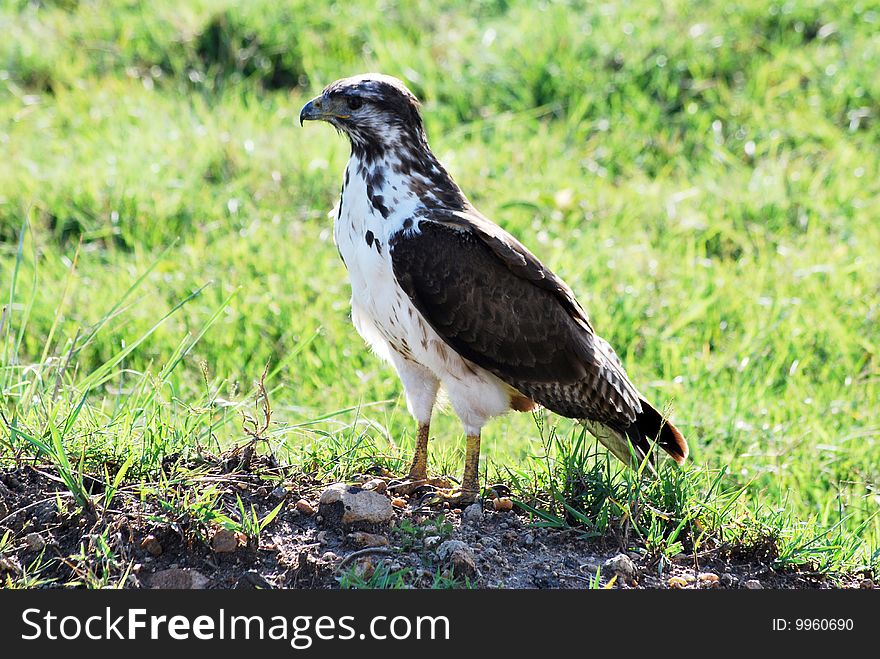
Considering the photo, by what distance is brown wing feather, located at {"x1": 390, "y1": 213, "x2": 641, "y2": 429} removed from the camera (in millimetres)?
4219

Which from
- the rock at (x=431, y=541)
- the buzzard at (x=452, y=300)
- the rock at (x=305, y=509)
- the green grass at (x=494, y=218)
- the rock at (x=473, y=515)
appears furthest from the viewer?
the green grass at (x=494, y=218)

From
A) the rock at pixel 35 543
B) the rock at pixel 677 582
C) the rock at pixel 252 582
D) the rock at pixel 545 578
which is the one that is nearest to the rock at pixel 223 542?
the rock at pixel 252 582

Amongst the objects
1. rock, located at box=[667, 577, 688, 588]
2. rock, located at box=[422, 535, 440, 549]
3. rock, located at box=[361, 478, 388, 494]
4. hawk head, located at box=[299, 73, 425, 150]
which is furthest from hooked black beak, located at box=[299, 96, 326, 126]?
rock, located at box=[667, 577, 688, 588]

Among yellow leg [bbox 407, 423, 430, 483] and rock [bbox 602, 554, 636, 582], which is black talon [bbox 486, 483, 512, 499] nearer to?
yellow leg [bbox 407, 423, 430, 483]

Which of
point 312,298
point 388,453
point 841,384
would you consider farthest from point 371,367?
point 841,384

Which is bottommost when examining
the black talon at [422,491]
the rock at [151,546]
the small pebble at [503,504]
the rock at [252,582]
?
the rock at [252,582]

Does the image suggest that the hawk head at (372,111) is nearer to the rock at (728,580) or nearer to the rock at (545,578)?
the rock at (545,578)

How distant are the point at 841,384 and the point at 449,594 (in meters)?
2.98

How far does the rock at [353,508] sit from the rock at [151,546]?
1.85ft

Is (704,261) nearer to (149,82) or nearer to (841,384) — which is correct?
(841,384)

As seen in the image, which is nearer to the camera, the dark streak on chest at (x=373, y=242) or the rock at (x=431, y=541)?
the rock at (x=431, y=541)

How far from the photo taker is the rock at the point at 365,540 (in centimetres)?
388

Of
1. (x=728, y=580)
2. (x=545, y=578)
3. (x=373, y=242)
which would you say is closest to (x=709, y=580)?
(x=728, y=580)

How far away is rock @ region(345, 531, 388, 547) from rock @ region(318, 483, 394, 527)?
6 cm
